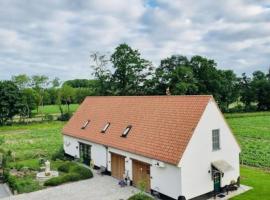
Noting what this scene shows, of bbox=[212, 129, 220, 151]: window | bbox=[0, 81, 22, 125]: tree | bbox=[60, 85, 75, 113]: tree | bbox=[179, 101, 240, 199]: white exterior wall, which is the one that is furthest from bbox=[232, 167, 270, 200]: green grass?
bbox=[60, 85, 75, 113]: tree

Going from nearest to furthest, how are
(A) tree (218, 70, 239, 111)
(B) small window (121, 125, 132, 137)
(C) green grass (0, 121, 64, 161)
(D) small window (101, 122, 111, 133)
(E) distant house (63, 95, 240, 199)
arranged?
(E) distant house (63, 95, 240, 199) → (B) small window (121, 125, 132, 137) → (D) small window (101, 122, 111, 133) → (C) green grass (0, 121, 64, 161) → (A) tree (218, 70, 239, 111)

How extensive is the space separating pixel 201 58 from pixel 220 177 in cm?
5684

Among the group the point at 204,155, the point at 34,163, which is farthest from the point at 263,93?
the point at 204,155

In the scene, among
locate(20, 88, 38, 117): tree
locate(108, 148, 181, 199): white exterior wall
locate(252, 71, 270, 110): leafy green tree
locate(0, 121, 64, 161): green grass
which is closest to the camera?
locate(108, 148, 181, 199): white exterior wall

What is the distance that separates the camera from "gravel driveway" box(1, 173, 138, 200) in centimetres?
1953

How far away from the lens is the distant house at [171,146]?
1795 cm

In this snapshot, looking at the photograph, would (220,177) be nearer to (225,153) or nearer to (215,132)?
(225,153)

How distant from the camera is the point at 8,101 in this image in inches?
2623

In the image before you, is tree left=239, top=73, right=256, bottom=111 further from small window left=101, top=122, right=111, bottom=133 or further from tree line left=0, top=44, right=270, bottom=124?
small window left=101, top=122, right=111, bottom=133

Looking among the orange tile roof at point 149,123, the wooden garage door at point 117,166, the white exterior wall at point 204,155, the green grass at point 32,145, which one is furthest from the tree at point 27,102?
the white exterior wall at point 204,155

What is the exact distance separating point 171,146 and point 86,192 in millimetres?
6602

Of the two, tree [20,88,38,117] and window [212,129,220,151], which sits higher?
tree [20,88,38,117]

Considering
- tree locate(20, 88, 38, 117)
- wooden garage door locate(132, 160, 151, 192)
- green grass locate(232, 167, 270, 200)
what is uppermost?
tree locate(20, 88, 38, 117)

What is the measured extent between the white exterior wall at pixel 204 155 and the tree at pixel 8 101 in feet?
184
